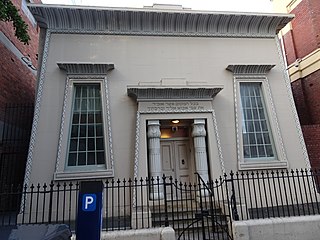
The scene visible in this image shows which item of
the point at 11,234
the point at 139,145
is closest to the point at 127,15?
the point at 139,145

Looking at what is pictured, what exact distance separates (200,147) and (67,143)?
465cm

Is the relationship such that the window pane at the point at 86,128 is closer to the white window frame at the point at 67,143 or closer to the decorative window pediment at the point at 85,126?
the decorative window pediment at the point at 85,126

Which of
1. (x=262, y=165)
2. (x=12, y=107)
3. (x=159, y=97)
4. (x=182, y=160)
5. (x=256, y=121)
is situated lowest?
(x=262, y=165)

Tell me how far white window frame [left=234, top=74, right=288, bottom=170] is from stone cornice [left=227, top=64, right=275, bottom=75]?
161 millimetres

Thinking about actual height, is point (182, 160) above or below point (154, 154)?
below

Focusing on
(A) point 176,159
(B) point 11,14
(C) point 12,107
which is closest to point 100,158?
(A) point 176,159

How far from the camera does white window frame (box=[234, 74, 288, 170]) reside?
29.8ft

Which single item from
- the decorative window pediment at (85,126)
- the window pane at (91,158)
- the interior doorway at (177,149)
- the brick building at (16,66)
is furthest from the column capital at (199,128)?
the brick building at (16,66)

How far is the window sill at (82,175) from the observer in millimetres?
8031

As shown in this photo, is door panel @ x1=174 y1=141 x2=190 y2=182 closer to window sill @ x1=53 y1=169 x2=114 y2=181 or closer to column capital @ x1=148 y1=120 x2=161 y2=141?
column capital @ x1=148 y1=120 x2=161 y2=141

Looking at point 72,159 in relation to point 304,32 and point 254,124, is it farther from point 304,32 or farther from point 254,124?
point 304,32

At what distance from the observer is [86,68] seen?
9164mm

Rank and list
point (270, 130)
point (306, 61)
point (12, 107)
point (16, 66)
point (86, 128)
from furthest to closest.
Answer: point (306, 61) → point (16, 66) → point (12, 107) → point (270, 130) → point (86, 128)

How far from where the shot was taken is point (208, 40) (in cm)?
1041
